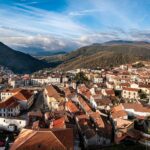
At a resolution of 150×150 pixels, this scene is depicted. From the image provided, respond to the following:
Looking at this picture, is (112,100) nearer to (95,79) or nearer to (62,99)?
(62,99)

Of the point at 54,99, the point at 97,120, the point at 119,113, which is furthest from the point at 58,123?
the point at 54,99

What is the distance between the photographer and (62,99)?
8131 cm

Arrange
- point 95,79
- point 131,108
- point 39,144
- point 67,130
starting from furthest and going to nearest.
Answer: point 95,79, point 131,108, point 67,130, point 39,144

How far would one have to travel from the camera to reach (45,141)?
117 ft

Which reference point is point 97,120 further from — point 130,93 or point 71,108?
point 130,93

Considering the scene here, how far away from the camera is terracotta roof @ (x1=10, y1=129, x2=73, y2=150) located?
34997 mm

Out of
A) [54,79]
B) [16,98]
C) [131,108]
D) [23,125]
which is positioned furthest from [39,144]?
[54,79]

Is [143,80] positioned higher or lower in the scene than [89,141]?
higher

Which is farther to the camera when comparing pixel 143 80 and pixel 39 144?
pixel 143 80

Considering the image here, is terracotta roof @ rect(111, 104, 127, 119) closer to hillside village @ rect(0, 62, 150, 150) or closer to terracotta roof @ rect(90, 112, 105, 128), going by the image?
hillside village @ rect(0, 62, 150, 150)

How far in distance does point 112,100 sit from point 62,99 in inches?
542

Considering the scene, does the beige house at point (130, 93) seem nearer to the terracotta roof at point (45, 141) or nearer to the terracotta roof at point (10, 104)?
the terracotta roof at point (10, 104)

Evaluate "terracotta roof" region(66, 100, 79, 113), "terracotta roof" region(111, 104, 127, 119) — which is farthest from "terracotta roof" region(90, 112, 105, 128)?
"terracotta roof" region(66, 100, 79, 113)

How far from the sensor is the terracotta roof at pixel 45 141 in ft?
115
